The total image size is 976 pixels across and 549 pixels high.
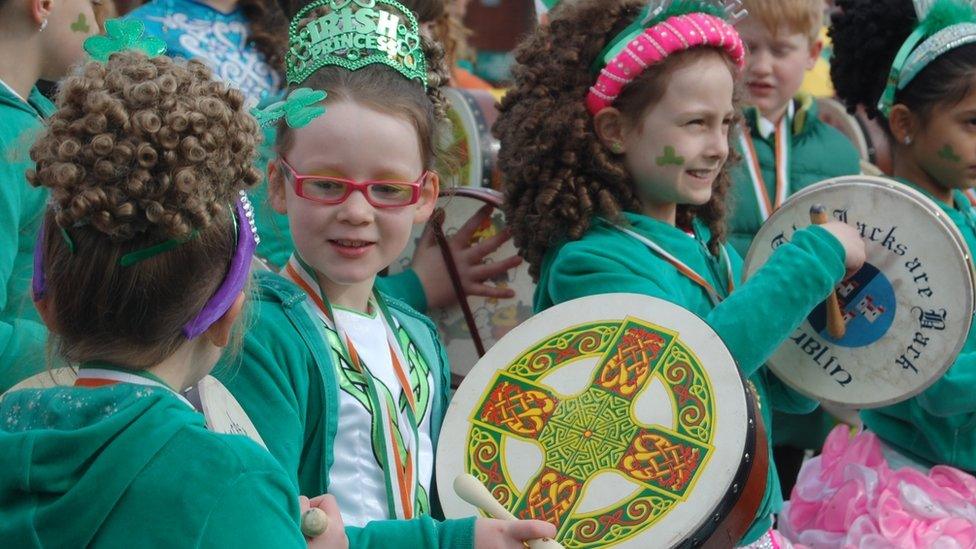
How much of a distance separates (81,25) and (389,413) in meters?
1.19

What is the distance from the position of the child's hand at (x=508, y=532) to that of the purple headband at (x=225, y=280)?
631 mm

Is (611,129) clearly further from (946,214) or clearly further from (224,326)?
(224,326)

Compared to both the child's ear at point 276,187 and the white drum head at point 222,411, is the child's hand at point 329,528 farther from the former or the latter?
the child's ear at point 276,187

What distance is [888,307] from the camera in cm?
330

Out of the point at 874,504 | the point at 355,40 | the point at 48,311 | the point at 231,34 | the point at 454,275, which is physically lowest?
the point at 874,504

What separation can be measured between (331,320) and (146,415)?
0.85 metres

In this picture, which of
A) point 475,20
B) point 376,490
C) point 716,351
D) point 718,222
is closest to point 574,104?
point 718,222

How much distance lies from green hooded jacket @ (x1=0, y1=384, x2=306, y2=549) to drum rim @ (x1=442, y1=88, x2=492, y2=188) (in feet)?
7.74

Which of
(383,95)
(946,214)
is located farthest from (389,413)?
(946,214)

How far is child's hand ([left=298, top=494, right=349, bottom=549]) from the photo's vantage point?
2297mm

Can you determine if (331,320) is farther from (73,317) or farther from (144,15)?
(144,15)

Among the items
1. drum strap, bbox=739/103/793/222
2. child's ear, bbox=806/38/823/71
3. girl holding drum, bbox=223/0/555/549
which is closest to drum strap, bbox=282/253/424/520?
girl holding drum, bbox=223/0/555/549

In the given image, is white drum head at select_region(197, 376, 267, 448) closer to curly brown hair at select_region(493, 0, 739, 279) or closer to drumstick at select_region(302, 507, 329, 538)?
drumstick at select_region(302, 507, 329, 538)

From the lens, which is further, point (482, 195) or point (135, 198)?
point (482, 195)
